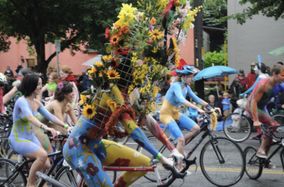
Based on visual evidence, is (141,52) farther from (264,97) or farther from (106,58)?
(264,97)

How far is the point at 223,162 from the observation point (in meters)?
5.99

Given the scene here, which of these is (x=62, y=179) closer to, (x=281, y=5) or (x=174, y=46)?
(x=174, y=46)

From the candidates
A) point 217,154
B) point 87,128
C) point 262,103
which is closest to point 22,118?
point 87,128

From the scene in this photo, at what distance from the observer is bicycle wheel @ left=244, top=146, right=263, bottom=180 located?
6176 mm

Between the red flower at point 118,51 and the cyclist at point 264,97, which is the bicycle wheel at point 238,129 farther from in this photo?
the red flower at point 118,51

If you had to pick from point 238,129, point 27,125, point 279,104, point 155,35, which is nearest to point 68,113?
point 27,125

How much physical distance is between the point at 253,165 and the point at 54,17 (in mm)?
13492

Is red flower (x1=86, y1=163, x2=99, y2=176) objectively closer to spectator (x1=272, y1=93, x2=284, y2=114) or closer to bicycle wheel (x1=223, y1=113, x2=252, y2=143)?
bicycle wheel (x1=223, y1=113, x2=252, y2=143)

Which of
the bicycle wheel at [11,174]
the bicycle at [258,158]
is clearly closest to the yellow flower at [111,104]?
the bicycle wheel at [11,174]

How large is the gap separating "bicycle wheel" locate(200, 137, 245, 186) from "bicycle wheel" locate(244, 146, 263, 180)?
1.41 feet

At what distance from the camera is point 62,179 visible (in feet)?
14.3

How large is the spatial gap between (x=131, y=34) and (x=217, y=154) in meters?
3.19

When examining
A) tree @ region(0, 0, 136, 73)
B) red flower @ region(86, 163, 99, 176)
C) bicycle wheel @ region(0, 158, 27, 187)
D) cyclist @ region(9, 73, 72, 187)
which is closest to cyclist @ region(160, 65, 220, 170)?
cyclist @ region(9, 73, 72, 187)

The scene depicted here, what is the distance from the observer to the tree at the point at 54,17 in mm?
17047
